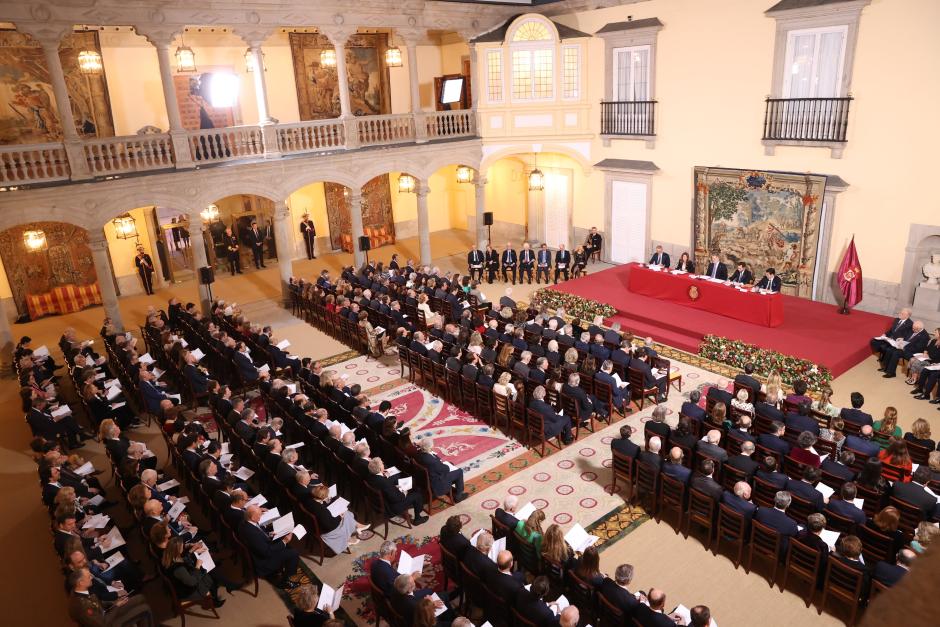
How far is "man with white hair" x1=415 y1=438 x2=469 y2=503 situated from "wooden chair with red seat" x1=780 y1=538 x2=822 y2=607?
4.68 meters

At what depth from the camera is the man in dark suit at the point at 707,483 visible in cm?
884

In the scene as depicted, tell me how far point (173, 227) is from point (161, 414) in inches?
512

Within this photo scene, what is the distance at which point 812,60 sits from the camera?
53.9 feet

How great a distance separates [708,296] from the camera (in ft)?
55.9

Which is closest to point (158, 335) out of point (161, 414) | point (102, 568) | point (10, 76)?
point (161, 414)

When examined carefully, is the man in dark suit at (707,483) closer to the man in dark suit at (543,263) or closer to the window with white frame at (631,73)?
the man in dark suit at (543,263)

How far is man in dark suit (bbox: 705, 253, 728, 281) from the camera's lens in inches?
716

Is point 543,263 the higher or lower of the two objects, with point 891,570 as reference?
higher

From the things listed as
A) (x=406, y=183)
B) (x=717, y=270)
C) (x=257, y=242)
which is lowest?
(x=717, y=270)

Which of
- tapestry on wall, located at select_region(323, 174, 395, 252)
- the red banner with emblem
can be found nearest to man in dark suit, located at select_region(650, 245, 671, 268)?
the red banner with emblem

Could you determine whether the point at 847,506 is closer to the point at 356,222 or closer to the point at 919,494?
the point at 919,494

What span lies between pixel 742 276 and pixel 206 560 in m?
14.7

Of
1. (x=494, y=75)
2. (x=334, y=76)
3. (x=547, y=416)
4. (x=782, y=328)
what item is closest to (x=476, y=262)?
(x=494, y=75)

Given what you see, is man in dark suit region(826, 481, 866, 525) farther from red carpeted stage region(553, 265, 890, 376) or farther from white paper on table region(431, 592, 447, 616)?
red carpeted stage region(553, 265, 890, 376)
